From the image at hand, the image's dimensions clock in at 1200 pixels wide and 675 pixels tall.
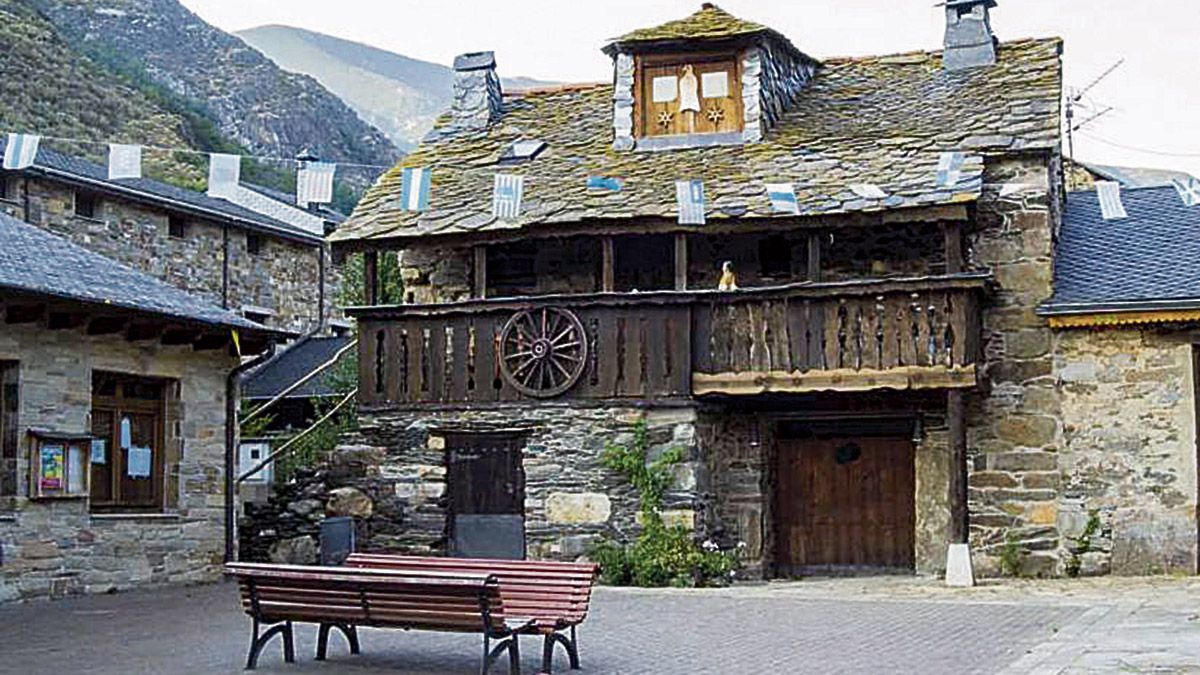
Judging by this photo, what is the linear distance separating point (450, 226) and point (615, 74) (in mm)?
3056

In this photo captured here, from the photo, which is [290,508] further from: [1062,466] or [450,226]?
[1062,466]

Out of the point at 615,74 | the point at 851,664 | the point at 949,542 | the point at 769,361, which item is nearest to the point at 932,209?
the point at 769,361

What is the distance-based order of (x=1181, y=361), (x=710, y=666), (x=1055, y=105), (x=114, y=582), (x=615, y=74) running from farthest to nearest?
(x=615, y=74)
(x=1055, y=105)
(x=1181, y=361)
(x=114, y=582)
(x=710, y=666)

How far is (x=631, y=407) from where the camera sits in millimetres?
18062

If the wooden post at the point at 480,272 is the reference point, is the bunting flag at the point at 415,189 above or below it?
above

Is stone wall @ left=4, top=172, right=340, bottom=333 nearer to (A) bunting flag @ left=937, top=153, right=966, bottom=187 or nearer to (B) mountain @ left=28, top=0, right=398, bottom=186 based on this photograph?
(A) bunting flag @ left=937, top=153, right=966, bottom=187

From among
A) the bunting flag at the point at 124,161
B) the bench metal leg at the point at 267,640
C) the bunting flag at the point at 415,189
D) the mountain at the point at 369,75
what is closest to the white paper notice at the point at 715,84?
the bunting flag at the point at 415,189

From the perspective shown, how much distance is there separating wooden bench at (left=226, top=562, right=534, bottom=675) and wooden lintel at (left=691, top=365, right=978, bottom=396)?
7458 millimetres

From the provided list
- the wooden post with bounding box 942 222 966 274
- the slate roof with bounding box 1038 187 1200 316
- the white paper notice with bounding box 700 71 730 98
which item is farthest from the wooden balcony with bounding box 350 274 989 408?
the white paper notice with bounding box 700 71 730 98

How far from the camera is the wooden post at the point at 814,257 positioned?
17906 millimetres

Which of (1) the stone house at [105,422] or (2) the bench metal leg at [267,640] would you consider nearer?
(2) the bench metal leg at [267,640]

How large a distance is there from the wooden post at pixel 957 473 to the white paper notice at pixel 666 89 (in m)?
5.39

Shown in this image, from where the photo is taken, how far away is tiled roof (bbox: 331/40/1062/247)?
18.1m

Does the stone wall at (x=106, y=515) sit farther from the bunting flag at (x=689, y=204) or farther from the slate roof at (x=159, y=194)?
the slate roof at (x=159, y=194)
